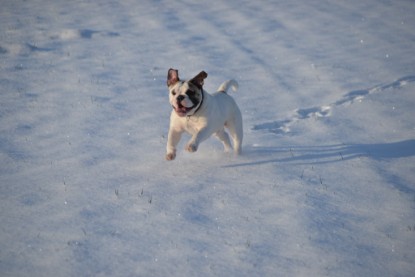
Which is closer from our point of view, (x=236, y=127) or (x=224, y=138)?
(x=236, y=127)

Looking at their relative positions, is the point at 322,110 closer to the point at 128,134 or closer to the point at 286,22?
the point at 128,134

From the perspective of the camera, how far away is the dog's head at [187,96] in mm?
4594

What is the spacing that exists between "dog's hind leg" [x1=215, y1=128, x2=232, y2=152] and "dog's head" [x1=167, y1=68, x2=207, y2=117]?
95 centimetres

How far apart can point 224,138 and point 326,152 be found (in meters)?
1.55

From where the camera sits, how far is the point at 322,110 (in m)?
7.72

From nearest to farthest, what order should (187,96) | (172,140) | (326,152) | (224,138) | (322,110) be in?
(187,96)
(172,140)
(224,138)
(326,152)
(322,110)

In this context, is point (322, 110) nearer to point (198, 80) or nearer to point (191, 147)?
point (198, 80)

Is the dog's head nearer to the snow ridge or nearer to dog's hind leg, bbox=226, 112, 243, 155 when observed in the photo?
dog's hind leg, bbox=226, 112, 243, 155

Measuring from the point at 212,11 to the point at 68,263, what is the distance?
1261 cm

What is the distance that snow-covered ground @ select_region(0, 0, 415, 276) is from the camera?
370 cm

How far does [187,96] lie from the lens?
15.1 ft

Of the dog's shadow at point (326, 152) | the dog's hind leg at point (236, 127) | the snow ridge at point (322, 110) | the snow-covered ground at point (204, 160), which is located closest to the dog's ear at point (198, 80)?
the dog's hind leg at point (236, 127)

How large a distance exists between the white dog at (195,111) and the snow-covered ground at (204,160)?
53cm

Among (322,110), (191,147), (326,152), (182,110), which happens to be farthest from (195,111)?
(322,110)
